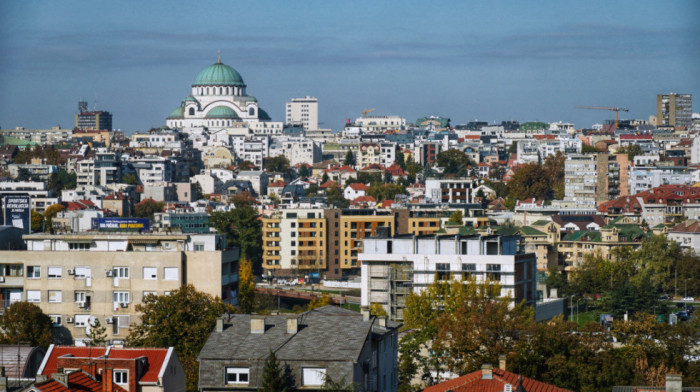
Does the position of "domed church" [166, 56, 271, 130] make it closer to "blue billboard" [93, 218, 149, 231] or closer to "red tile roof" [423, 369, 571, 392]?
"blue billboard" [93, 218, 149, 231]

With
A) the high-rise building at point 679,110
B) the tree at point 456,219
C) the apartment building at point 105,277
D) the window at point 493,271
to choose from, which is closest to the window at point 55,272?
the apartment building at point 105,277

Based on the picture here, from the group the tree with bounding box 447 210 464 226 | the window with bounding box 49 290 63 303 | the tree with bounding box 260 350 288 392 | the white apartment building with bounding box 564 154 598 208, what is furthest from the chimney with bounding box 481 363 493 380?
the white apartment building with bounding box 564 154 598 208

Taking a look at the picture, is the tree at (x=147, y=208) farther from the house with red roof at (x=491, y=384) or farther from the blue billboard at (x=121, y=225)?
the house with red roof at (x=491, y=384)

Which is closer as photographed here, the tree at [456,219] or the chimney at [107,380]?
the chimney at [107,380]

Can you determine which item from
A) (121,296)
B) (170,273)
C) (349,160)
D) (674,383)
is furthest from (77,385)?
(349,160)

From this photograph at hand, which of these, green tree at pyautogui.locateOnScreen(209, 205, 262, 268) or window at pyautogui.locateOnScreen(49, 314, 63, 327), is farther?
green tree at pyautogui.locateOnScreen(209, 205, 262, 268)

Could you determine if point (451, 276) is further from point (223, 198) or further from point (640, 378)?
point (223, 198)

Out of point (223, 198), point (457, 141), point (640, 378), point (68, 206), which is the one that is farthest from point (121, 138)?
point (640, 378)
